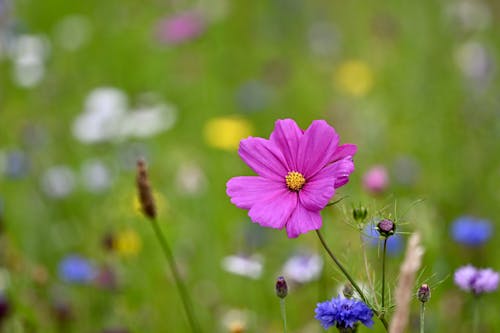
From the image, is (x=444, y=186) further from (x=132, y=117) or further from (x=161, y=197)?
(x=132, y=117)

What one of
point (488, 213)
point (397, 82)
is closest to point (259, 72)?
point (397, 82)

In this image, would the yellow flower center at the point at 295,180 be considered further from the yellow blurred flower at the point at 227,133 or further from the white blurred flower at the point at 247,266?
the yellow blurred flower at the point at 227,133

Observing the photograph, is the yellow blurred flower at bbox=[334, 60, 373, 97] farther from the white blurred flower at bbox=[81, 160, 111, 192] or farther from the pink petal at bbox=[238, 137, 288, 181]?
the pink petal at bbox=[238, 137, 288, 181]

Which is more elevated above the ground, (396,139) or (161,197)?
(396,139)

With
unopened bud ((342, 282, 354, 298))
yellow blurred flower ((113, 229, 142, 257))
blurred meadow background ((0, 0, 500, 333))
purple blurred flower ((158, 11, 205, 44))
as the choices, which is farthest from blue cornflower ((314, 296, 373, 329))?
purple blurred flower ((158, 11, 205, 44))

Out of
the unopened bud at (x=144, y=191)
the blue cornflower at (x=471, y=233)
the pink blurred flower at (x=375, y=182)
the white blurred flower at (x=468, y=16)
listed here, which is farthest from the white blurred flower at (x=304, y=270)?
the white blurred flower at (x=468, y=16)

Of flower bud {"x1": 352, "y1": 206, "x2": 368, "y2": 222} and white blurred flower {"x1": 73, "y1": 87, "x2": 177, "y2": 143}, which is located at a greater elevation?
white blurred flower {"x1": 73, "y1": 87, "x2": 177, "y2": 143}
